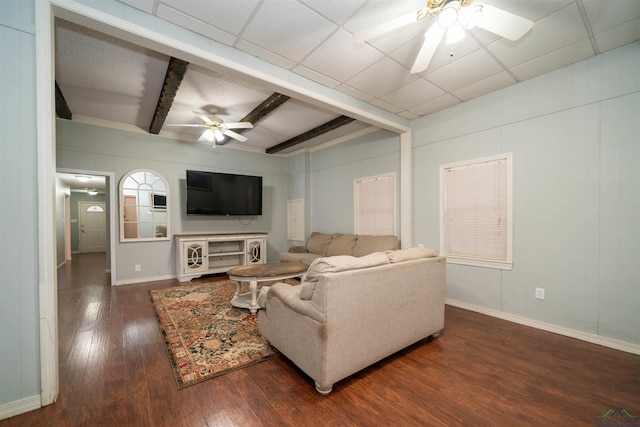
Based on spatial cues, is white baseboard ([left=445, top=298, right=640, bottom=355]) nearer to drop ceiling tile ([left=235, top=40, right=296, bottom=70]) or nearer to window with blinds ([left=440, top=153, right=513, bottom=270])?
window with blinds ([left=440, top=153, right=513, bottom=270])

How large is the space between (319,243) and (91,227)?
9823 millimetres

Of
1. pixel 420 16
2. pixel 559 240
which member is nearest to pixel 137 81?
pixel 420 16

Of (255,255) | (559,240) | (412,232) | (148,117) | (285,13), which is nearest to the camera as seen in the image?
(285,13)

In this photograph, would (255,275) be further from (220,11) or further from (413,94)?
(413,94)

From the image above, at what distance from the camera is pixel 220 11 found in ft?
6.55

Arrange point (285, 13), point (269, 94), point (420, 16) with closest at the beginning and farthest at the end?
point (420, 16)
point (285, 13)
point (269, 94)

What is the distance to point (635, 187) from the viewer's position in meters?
2.30

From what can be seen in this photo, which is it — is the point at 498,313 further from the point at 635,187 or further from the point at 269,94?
the point at 269,94

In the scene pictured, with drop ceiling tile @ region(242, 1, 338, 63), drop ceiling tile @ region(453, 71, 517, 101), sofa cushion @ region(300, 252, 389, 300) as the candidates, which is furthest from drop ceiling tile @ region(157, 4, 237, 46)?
drop ceiling tile @ region(453, 71, 517, 101)

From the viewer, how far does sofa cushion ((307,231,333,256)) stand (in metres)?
5.23

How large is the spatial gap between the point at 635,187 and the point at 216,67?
4074 millimetres

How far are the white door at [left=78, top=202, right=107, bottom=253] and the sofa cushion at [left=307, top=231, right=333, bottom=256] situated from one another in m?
9.22

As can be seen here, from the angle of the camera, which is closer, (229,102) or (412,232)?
(229,102)

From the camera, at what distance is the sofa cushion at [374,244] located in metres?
4.18
